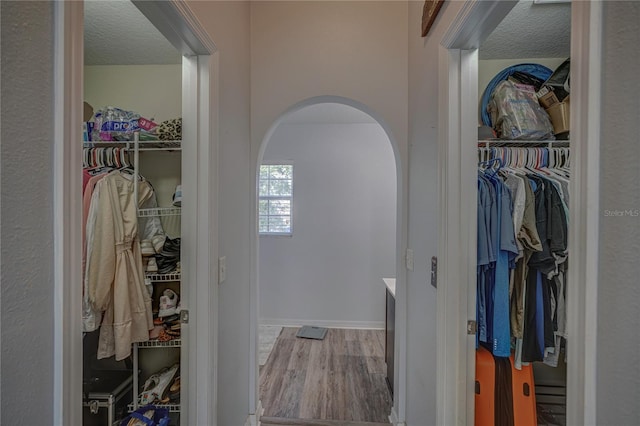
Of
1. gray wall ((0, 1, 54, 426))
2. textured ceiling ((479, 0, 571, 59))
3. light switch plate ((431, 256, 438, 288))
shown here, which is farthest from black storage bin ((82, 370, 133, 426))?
textured ceiling ((479, 0, 571, 59))

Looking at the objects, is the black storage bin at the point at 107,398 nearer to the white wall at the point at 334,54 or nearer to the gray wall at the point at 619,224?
the white wall at the point at 334,54

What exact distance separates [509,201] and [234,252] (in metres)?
1.47

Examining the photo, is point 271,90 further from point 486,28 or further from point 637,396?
point 637,396

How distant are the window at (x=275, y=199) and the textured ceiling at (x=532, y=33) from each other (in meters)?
2.46

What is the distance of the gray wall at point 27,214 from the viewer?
0.42 metres

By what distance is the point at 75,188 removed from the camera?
54cm

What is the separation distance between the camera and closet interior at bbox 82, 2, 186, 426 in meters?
1.48

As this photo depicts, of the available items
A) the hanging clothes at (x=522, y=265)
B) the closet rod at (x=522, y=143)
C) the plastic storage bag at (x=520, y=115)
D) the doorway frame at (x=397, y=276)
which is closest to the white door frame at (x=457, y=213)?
the hanging clothes at (x=522, y=265)

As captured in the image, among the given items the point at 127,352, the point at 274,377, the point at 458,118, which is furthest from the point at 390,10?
the point at 274,377

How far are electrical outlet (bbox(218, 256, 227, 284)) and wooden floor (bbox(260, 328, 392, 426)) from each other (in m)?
1.26

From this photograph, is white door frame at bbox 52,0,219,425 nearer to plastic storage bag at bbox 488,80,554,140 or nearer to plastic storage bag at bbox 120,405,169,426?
plastic storage bag at bbox 120,405,169,426

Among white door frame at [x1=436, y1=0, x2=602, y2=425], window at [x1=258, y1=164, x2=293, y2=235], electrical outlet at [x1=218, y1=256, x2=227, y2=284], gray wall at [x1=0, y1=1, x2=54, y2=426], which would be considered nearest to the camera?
gray wall at [x1=0, y1=1, x2=54, y2=426]

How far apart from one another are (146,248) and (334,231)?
228 cm

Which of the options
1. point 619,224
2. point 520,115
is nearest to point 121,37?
point 619,224
